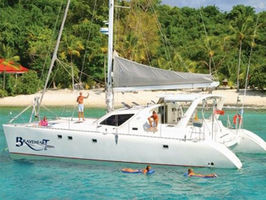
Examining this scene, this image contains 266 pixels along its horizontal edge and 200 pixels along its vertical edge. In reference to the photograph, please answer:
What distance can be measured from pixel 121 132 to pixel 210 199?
4.32 metres

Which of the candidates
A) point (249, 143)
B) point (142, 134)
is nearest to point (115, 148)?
point (142, 134)

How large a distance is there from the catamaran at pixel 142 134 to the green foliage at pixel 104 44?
23.1m

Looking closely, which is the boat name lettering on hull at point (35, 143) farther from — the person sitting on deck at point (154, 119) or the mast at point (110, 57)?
the person sitting on deck at point (154, 119)

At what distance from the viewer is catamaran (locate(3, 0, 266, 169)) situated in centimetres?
1456

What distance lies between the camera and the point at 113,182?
539 inches

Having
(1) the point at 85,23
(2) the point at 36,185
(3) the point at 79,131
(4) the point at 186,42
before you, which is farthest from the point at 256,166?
(4) the point at 186,42

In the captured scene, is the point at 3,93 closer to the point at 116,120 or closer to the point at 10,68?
the point at 10,68

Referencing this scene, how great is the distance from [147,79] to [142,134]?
2112mm

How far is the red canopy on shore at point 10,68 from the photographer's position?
42406 millimetres

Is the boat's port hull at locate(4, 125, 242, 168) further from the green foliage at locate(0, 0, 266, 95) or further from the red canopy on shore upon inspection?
the red canopy on shore

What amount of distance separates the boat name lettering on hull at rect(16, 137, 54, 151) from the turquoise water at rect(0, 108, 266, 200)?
516 millimetres

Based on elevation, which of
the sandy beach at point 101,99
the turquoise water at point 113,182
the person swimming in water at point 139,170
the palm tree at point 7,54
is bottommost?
the sandy beach at point 101,99

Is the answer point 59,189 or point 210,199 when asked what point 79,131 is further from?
point 210,199

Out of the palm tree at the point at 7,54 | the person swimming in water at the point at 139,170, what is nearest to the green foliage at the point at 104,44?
the palm tree at the point at 7,54
